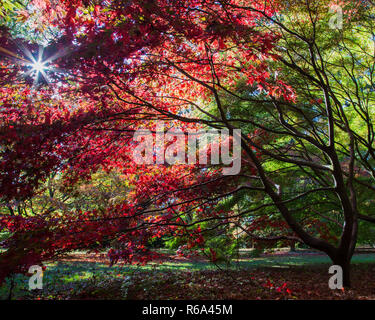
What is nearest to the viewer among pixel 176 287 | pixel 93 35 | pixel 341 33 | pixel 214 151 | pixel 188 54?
pixel 93 35

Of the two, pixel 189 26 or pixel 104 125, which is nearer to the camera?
pixel 189 26

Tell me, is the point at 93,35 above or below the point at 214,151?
above

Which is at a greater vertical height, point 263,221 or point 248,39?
point 248,39

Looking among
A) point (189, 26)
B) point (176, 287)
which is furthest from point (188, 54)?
point (176, 287)

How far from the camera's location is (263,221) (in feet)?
22.2

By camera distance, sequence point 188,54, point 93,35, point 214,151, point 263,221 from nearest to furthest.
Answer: point 93,35 → point 188,54 → point 214,151 → point 263,221

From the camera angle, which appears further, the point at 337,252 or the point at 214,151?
the point at 214,151

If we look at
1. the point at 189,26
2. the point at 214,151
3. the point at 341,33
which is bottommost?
the point at 214,151

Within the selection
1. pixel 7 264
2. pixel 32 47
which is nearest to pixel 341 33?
pixel 32 47

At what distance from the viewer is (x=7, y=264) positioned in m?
2.70
